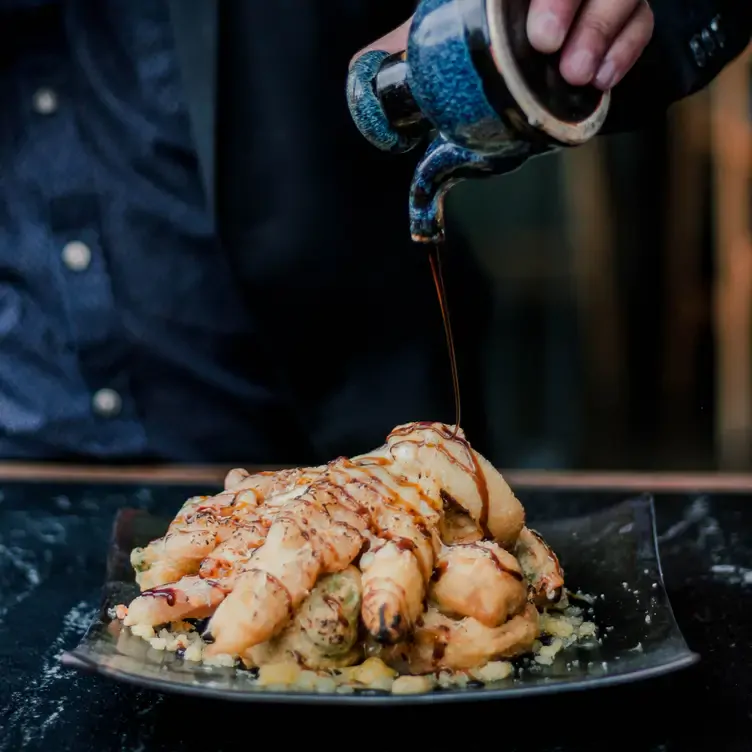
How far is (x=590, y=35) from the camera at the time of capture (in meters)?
1.14

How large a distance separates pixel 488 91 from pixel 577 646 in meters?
0.66

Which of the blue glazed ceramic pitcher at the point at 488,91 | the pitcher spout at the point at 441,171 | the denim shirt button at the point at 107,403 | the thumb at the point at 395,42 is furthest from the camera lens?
the denim shirt button at the point at 107,403

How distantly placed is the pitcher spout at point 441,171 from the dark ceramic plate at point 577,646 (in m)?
0.53

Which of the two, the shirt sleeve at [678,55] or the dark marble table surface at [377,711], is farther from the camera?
the shirt sleeve at [678,55]

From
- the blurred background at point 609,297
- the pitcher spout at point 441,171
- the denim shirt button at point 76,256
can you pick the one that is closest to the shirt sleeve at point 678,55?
the pitcher spout at point 441,171

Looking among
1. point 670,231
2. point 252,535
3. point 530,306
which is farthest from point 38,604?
point 670,231

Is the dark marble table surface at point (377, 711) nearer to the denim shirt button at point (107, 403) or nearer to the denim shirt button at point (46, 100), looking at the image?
the denim shirt button at point (107, 403)

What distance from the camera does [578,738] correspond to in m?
1.14

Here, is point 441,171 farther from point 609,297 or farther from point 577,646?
point 609,297

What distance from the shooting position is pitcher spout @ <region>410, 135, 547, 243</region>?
1.16 metres

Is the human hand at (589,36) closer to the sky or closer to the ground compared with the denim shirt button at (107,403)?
closer to the sky

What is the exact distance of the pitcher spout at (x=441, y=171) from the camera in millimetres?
1157

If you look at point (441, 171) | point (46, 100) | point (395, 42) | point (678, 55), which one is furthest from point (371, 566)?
point (46, 100)

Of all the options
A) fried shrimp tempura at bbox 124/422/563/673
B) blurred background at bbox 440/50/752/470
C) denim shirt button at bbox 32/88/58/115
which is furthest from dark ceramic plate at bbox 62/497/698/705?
blurred background at bbox 440/50/752/470
